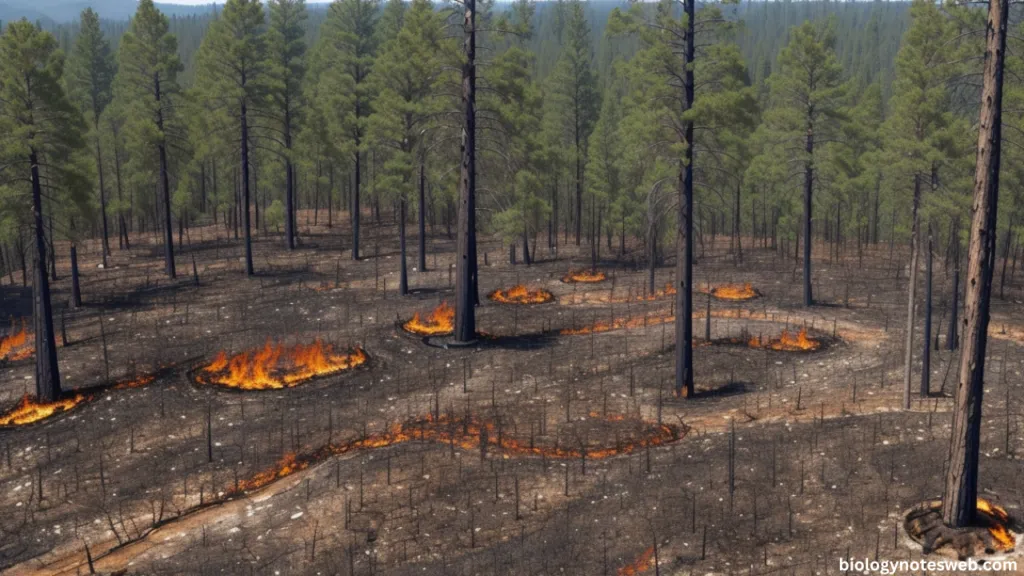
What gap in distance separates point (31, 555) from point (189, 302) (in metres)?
20.5

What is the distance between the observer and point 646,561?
11.7 metres

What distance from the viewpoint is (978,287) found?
37.1 feet

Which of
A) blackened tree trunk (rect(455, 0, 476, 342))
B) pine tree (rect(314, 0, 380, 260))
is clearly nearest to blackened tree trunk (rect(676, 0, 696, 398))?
blackened tree trunk (rect(455, 0, 476, 342))

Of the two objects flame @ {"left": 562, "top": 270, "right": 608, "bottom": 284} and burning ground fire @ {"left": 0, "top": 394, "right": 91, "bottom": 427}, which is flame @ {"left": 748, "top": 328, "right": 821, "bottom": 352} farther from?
burning ground fire @ {"left": 0, "top": 394, "right": 91, "bottom": 427}

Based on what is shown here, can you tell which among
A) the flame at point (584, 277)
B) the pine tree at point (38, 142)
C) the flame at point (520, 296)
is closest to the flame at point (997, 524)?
the pine tree at point (38, 142)

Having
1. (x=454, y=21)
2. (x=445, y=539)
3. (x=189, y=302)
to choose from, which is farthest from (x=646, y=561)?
(x=189, y=302)

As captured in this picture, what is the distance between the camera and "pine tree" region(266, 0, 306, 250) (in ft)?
135

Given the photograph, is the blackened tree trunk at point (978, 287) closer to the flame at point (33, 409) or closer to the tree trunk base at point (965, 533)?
the tree trunk base at point (965, 533)

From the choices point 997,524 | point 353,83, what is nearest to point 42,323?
point 997,524

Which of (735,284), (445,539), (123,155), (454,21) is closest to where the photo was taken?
(445,539)

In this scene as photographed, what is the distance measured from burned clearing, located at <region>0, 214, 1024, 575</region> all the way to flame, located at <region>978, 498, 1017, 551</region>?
176 mm

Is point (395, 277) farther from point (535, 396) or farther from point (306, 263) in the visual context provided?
point (535, 396)

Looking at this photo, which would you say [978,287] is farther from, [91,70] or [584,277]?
[91,70]

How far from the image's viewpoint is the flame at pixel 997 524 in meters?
11.3
